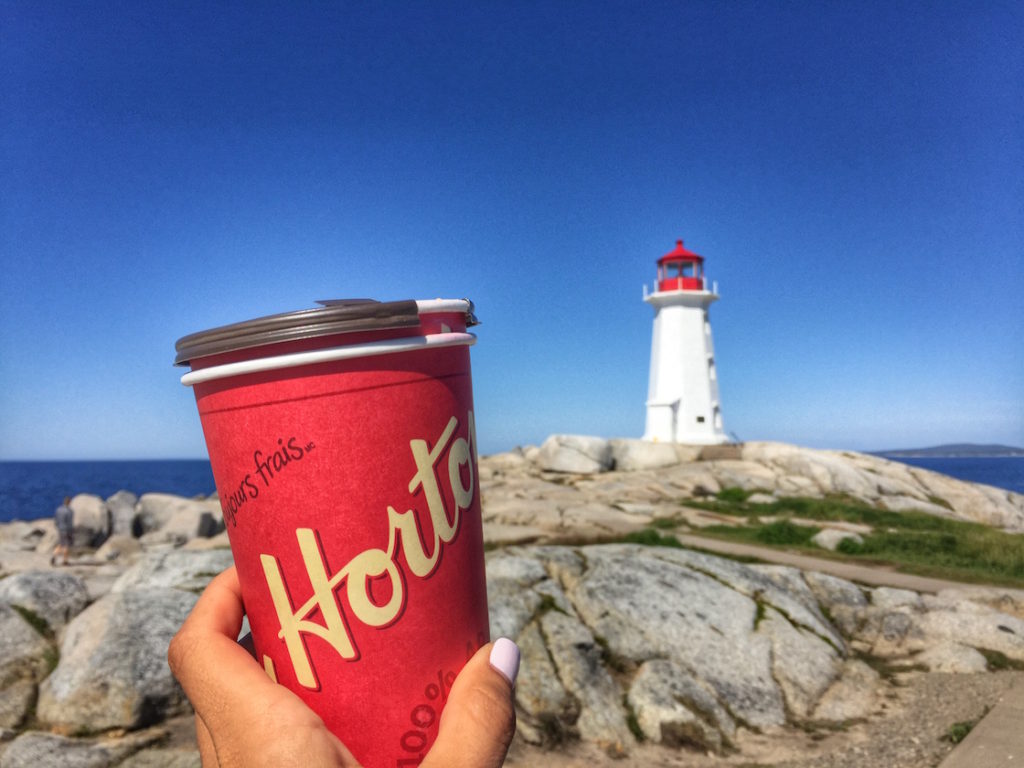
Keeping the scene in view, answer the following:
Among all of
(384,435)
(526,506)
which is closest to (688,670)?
(384,435)

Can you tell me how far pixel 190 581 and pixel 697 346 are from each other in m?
28.9

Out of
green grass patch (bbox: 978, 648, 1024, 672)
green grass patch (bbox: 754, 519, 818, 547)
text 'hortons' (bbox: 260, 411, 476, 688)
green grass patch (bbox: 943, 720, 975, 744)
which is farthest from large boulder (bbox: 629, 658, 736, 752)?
green grass patch (bbox: 754, 519, 818, 547)

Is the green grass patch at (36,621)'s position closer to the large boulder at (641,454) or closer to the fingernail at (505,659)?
the fingernail at (505,659)

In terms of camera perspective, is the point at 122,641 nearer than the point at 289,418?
No

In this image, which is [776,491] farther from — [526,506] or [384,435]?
[384,435]

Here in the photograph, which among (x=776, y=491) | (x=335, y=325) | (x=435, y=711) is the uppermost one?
(x=335, y=325)

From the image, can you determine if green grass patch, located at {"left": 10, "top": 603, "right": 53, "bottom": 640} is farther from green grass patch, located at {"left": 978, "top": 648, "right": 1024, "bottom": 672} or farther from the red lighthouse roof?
the red lighthouse roof

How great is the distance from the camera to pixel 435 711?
2.06m

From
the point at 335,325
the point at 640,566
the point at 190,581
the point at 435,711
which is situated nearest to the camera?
the point at 335,325

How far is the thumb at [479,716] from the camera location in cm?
193

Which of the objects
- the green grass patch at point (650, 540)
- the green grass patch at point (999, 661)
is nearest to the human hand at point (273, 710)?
the green grass patch at point (999, 661)

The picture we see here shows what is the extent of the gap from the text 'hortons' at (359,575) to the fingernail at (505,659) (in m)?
0.41

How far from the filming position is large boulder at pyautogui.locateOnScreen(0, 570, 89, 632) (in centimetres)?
768

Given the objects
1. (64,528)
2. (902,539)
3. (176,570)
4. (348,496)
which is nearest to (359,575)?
(348,496)
